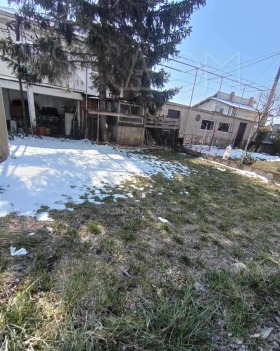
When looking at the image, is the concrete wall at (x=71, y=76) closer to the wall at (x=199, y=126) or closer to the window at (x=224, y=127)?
the wall at (x=199, y=126)

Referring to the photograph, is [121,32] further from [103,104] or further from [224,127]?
[224,127]

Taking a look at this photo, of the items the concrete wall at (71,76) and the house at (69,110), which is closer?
the concrete wall at (71,76)

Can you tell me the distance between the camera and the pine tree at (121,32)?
282 inches

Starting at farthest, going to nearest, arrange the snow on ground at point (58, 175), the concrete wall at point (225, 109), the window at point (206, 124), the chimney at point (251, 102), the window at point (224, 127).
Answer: the chimney at point (251, 102)
the concrete wall at point (225, 109)
the window at point (224, 127)
the window at point (206, 124)
the snow on ground at point (58, 175)

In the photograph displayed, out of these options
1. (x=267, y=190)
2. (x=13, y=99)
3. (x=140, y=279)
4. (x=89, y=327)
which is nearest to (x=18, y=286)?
(x=89, y=327)

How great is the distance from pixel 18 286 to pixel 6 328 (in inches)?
15.6

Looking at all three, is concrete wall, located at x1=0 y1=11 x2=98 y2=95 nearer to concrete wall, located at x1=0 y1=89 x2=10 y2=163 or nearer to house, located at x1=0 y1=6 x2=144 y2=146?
house, located at x1=0 y1=6 x2=144 y2=146

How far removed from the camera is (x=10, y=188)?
3514 mm

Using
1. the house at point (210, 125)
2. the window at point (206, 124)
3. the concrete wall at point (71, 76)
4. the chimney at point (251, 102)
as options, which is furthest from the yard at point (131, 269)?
the chimney at point (251, 102)

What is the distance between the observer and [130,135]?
995 cm

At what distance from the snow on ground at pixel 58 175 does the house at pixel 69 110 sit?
10.6 feet

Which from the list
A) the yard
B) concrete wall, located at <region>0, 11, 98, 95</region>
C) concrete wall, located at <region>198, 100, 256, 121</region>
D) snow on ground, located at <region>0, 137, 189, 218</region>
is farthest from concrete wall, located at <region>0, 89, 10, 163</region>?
concrete wall, located at <region>198, 100, 256, 121</region>

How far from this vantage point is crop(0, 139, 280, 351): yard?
4.75 feet

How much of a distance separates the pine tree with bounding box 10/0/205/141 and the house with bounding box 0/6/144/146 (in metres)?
1.01
